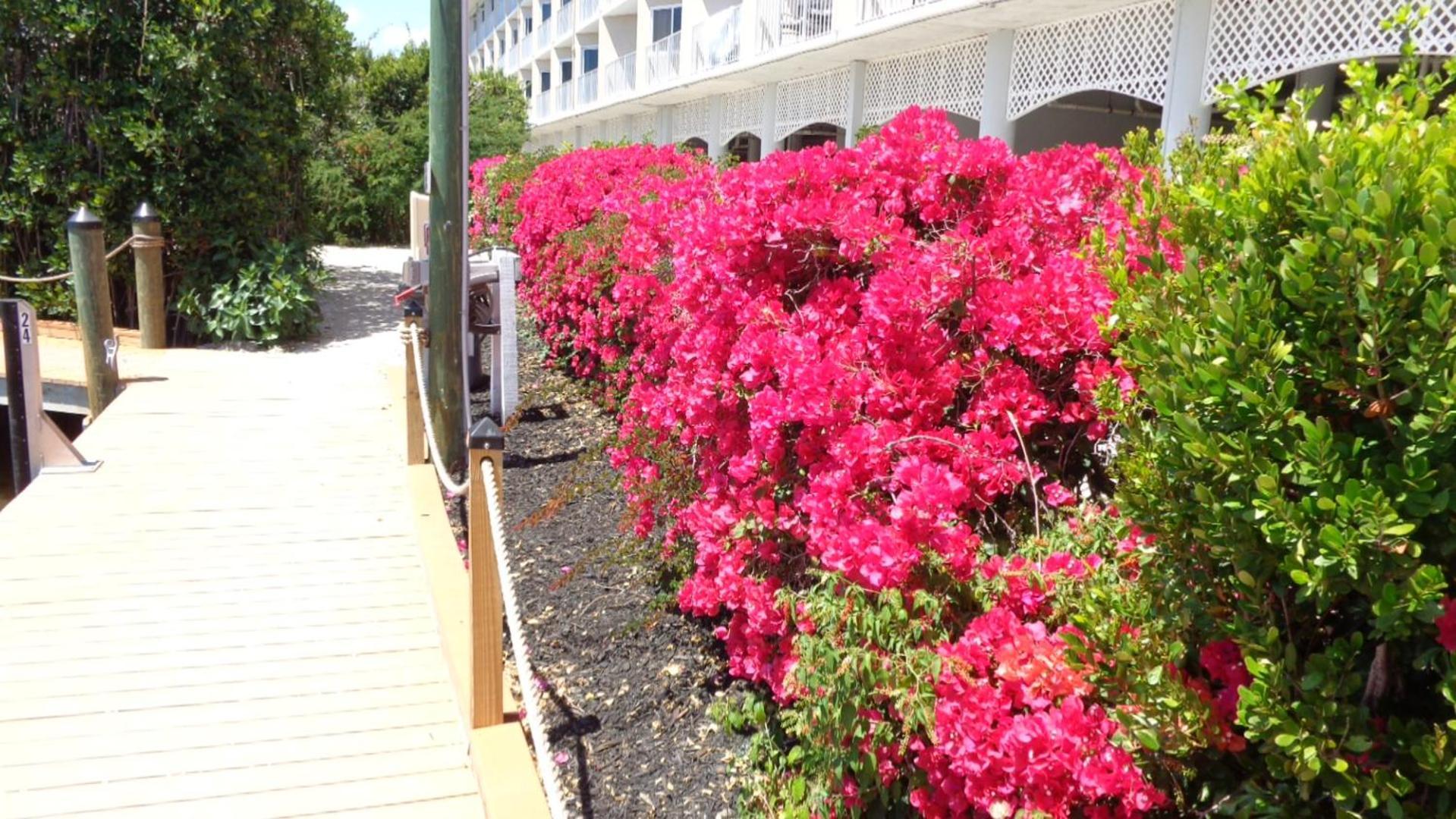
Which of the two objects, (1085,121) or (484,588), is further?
(1085,121)

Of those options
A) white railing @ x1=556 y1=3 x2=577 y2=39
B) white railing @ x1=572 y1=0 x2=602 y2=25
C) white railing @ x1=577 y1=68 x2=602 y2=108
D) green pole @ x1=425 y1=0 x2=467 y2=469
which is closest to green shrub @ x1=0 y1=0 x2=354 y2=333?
green pole @ x1=425 y1=0 x2=467 y2=469

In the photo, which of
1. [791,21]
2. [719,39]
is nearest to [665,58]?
[719,39]

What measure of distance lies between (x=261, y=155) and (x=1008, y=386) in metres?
9.37

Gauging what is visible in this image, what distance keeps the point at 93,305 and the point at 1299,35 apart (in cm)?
949

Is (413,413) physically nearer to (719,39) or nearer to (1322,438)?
(1322,438)

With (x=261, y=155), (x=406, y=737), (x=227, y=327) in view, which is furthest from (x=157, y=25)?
(x=406, y=737)

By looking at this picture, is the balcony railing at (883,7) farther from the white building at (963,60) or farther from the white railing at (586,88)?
the white railing at (586,88)

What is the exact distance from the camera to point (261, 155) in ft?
33.0

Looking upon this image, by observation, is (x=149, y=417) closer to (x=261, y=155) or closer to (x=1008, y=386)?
(x=261, y=155)

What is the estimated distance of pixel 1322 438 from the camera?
56.9 inches

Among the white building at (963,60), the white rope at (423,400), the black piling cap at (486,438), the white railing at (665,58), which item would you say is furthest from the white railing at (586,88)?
the black piling cap at (486,438)

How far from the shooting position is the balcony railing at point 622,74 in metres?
27.9

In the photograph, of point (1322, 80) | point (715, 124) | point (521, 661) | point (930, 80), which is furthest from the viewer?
point (715, 124)

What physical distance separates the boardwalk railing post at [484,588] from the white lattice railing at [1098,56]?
8556 millimetres
